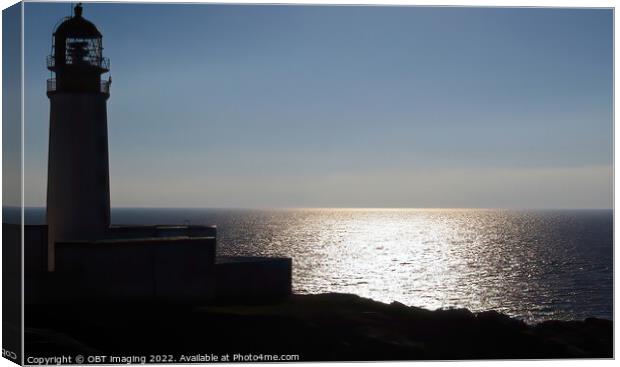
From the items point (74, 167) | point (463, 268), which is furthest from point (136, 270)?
point (463, 268)

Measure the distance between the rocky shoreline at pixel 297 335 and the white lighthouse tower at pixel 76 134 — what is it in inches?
127

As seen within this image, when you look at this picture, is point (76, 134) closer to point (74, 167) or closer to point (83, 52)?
point (74, 167)

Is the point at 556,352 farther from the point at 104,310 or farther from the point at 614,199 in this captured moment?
the point at 104,310

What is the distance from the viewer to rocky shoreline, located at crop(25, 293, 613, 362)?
17672 mm

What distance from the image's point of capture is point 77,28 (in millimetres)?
23156

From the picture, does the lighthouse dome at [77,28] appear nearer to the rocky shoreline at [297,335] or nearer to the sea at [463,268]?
the rocky shoreline at [297,335]

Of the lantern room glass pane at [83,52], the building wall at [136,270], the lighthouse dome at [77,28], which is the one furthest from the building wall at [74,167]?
the building wall at [136,270]

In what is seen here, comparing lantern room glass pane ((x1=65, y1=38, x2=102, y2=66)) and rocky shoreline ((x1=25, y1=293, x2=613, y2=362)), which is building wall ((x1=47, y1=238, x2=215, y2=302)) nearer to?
rocky shoreline ((x1=25, y1=293, x2=613, y2=362))

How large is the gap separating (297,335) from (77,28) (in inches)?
406

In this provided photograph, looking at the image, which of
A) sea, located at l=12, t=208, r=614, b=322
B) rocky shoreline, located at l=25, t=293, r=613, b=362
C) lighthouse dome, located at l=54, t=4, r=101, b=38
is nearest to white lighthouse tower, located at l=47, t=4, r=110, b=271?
lighthouse dome, located at l=54, t=4, r=101, b=38

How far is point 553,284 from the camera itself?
5153 centimetres

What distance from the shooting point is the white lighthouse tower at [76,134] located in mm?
23328

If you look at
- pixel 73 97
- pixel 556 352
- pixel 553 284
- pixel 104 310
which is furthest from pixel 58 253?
pixel 553 284

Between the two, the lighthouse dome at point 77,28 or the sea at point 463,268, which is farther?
the sea at point 463,268
